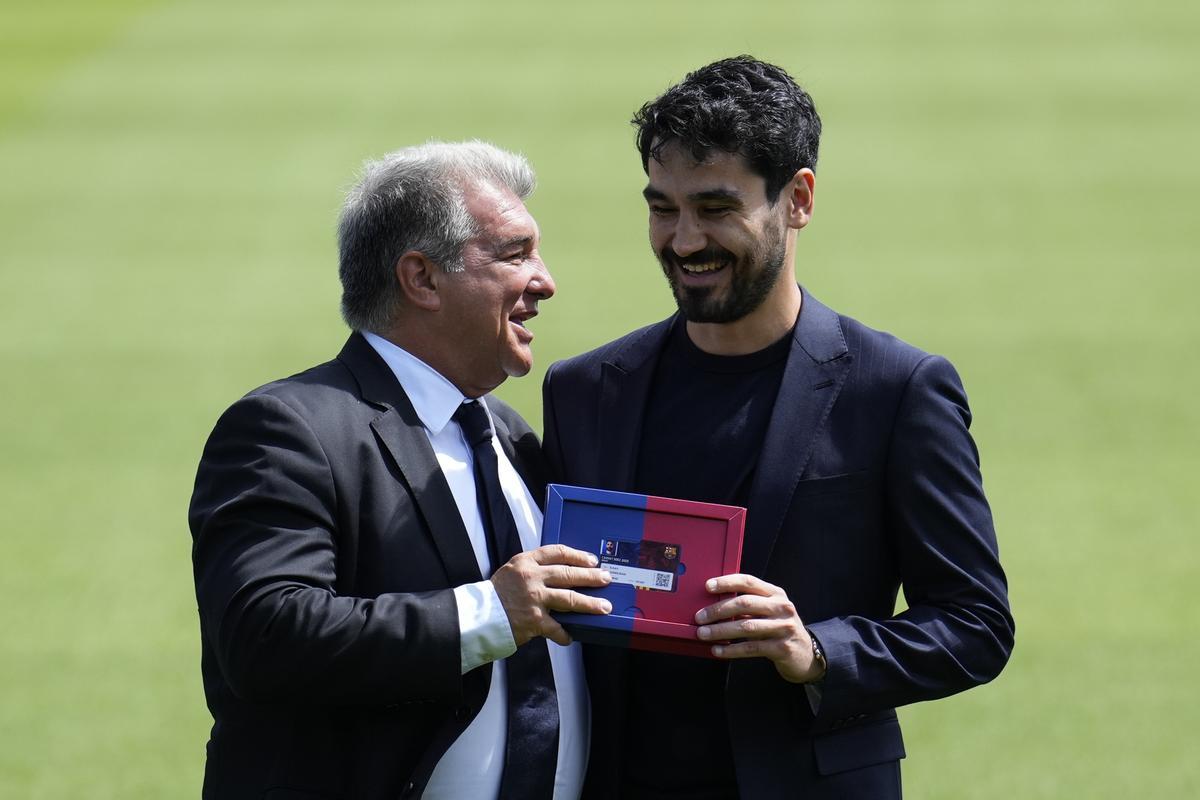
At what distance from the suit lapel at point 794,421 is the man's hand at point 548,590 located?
0.41m

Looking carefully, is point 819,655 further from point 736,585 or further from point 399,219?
point 399,219

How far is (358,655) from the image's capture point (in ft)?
10.6

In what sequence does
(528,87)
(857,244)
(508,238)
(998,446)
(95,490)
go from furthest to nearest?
(528,87) < (857,244) < (998,446) < (95,490) < (508,238)

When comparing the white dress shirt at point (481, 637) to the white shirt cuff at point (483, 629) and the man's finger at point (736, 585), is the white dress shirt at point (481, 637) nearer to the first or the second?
the white shirt cuff at point (483, 629)

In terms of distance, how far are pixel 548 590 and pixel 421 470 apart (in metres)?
0.51

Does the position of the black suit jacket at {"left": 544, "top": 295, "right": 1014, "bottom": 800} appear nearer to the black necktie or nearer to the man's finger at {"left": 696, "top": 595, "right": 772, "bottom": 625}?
the black necktie

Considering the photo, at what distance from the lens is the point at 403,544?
3.50 m

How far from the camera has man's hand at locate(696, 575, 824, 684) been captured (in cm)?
314

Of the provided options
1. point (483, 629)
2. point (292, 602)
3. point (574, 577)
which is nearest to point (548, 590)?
point (574, 577)

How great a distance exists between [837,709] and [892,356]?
0.78 meters

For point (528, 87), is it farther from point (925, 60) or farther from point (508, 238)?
point (508, 238)

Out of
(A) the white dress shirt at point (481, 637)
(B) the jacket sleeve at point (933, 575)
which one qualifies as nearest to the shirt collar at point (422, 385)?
(A) the white dress shirt at point (481, 637)

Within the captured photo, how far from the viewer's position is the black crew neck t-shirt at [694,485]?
354 cm

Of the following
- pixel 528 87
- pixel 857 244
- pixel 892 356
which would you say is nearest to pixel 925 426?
pixel 892 356
